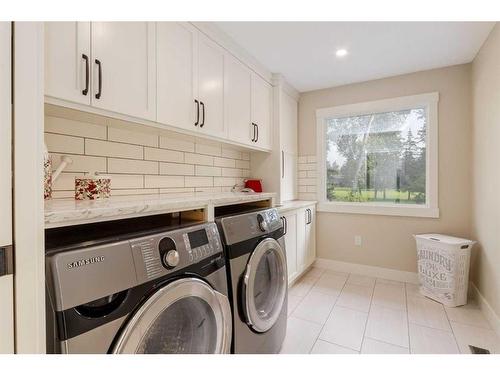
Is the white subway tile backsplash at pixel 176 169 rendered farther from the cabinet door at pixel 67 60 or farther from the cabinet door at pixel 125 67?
the cabinet door at pixel 67 60

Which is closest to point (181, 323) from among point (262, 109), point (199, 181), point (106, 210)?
point (106, 210)

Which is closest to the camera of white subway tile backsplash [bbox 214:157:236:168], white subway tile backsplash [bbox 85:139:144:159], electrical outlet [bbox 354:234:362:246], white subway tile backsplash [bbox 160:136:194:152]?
white subway tile backsplash [bbox 85:139:144:159]

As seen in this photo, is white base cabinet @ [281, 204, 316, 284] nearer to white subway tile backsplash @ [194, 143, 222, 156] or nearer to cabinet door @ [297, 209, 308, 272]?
cabinet door @ [297, 209, 308, 272]

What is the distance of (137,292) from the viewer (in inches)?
31.4


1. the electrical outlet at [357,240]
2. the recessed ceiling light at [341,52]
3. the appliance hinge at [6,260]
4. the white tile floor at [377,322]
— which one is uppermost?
the recessed ceiling light at [341,52]

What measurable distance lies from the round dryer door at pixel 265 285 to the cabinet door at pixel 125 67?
3.33ft

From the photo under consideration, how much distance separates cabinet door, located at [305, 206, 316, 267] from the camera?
9.83 ft

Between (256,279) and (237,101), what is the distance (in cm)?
148

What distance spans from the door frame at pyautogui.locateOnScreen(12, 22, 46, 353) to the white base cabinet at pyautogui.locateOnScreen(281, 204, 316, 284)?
1854 mm

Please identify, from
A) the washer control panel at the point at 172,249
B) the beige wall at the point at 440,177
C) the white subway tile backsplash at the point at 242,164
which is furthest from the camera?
the white subway tile backsplash at the point at 242,164

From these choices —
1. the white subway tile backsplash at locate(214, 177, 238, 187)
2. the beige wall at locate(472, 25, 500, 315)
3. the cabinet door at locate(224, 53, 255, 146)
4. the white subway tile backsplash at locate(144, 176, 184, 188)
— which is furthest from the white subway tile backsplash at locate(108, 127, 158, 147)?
the beige wall at locate(472, 25, 500, 315)

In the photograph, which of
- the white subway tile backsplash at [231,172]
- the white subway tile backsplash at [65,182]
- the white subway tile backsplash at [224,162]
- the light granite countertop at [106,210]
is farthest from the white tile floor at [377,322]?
Result: the white subway tile backsplash at [65,182]

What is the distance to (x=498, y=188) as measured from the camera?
1831mm

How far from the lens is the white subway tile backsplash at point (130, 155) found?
1289mm
